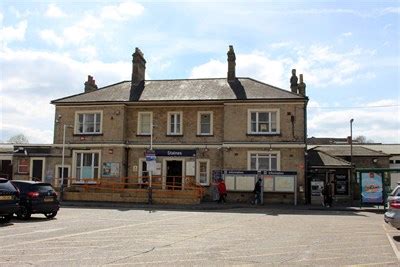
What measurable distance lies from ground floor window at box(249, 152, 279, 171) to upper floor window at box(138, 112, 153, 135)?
25.1 ft

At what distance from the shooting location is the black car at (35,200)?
1895 centimetres

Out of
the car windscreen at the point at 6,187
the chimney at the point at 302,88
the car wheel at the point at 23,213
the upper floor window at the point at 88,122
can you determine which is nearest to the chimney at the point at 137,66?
the upper floor window at the point at 88,122

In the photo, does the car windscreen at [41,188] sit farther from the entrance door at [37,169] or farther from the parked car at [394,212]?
the entrance door at [37,169]

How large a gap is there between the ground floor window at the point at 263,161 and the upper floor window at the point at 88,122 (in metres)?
11.2

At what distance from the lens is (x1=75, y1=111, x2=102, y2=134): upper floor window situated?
34188 mm

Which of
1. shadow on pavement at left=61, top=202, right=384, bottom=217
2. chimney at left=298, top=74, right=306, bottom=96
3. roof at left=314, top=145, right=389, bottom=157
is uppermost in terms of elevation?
chimney at left=298, top=74, right=306, bottom=96

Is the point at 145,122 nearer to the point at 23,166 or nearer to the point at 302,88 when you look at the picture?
the point at 23,166

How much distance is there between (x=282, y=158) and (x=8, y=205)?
743 inches

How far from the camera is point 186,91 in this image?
34656mm

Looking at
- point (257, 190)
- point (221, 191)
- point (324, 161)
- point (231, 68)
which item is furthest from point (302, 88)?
point (221, 191)

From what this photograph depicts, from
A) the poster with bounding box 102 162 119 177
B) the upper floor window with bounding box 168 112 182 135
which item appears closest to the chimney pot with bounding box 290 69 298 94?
the upper floor window with bounding box 168 112 182 135

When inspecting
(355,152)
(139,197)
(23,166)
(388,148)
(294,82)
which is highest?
(294,82)

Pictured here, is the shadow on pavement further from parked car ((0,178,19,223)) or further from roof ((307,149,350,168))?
parked car ((0,178,19,223))

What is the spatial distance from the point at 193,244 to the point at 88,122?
78.8ft
